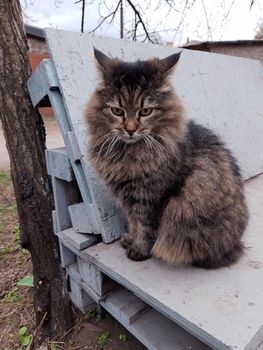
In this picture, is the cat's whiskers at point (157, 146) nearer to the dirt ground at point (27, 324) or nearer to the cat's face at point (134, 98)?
the cat's face at point (134, 98)

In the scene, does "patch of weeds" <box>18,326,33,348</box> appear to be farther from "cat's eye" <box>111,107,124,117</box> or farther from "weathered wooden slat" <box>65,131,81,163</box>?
"cat's eye" <box>111,107,124,117</box>

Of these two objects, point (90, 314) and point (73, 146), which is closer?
point (73, 146)

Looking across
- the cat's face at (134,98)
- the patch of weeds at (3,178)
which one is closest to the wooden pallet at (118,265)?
the cat's face at (134,98)

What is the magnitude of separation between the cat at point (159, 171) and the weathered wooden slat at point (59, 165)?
0.18 metres

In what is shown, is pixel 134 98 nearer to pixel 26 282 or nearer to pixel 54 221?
pixel 54 221

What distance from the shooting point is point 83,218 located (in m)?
1.46

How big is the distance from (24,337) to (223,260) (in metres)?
1.24

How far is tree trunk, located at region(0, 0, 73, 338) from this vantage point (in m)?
1.37

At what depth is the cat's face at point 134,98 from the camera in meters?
1.20

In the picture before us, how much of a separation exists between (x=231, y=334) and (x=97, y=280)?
29.2 inches

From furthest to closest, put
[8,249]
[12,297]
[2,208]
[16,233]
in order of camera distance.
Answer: [2,208] < [16,233] < [8,249] < [12,297]

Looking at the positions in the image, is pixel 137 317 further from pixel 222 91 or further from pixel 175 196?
pixel 222 91

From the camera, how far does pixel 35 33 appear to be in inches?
381

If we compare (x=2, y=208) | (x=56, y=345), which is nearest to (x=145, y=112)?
(x=56, y=345)
